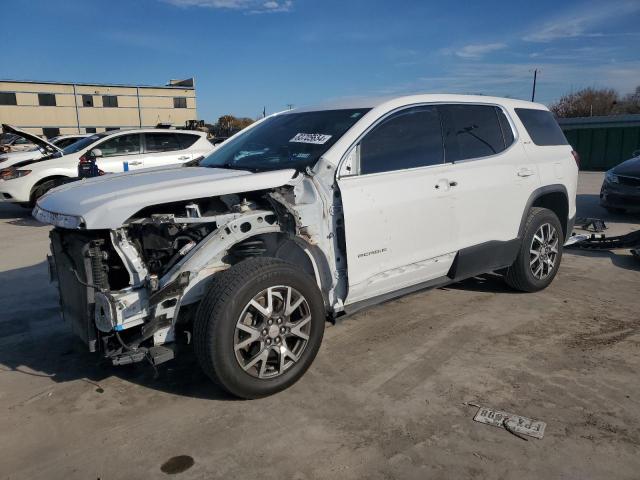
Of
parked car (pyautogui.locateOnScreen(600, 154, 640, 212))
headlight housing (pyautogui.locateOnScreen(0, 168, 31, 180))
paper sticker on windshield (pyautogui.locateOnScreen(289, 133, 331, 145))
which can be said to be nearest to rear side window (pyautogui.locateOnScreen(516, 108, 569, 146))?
paper sticker on windshield (pyautogui.locateOnScreen(289, 133, 331, 145))

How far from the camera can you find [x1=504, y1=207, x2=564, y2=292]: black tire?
16.6ft

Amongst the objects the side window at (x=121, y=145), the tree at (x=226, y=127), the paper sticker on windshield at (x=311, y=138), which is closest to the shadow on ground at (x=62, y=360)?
the paper sticker on windshield at (x=311, y=138)

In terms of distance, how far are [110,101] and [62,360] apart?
50.1 meters

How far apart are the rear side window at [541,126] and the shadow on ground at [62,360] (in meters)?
3.86

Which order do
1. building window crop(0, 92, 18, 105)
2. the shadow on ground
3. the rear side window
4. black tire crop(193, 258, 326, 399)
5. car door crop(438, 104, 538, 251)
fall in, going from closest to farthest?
black tire crop(193, 258, 326, 399) → the shadow on ground → car door crop(438, 104, 538, 251) → the rear side window → building window crop(0, 92, 18, 105)

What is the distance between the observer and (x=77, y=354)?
4.11m

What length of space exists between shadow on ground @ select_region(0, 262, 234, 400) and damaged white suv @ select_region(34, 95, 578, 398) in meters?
0.46

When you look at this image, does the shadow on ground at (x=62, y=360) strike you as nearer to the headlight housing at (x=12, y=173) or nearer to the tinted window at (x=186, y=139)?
the headlight housing at (x=12, y=173)

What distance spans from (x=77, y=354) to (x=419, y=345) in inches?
105

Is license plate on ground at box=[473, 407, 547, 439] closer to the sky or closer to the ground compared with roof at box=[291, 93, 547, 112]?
→ closer to the ground

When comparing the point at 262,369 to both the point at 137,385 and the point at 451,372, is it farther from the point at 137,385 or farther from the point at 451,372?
the point at 451,372

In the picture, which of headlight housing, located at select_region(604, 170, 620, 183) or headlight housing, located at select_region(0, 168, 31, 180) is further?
headlight housing, located at select_region(0, 168, 31, 180)

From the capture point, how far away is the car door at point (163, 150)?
11023 mm

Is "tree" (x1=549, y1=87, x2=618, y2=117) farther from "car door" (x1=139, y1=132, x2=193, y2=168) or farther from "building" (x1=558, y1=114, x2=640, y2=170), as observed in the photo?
"car door" (x1=139, y1=132, x2=193, y2=168)
